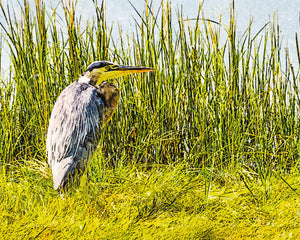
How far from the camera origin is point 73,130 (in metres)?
2.04

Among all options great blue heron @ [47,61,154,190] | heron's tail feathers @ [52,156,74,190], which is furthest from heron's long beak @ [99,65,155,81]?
heron's tail feathers @ [52,156,74,190]

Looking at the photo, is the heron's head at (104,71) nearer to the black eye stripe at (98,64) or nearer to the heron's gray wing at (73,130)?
the black eye stripe at (98,64)

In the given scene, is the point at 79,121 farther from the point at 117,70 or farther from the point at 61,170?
the point at 117,70

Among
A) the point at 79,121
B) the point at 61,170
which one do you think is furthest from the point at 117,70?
the point at 61,170

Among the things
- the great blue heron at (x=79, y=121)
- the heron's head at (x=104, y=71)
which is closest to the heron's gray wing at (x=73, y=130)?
the great blue heron at (x=79, y=121)

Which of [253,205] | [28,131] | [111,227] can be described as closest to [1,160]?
[28,131]

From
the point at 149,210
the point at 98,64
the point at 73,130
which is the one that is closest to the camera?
the point at 149,210

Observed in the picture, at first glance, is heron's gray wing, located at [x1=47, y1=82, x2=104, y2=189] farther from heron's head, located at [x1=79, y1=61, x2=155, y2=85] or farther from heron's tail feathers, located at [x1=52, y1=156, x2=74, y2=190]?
heron's head, located at [x1=79, y1=61, x2=155, y2=85]

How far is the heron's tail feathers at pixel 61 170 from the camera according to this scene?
1918mm

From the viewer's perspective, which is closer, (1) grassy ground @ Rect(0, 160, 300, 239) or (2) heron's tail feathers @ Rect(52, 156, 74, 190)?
(1) grassy ground @ Rect(0, 160, 300, 239)

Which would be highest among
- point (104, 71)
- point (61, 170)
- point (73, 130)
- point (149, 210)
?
point (104, 71)

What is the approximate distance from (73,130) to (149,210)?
594mm

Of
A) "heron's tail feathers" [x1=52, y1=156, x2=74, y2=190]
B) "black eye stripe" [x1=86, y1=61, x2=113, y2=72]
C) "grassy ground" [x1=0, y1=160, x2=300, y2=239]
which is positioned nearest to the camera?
"grassy ground" [x1=0, y1=160, x2=300, y2=239]

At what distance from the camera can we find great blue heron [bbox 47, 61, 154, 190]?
2.00 metres
